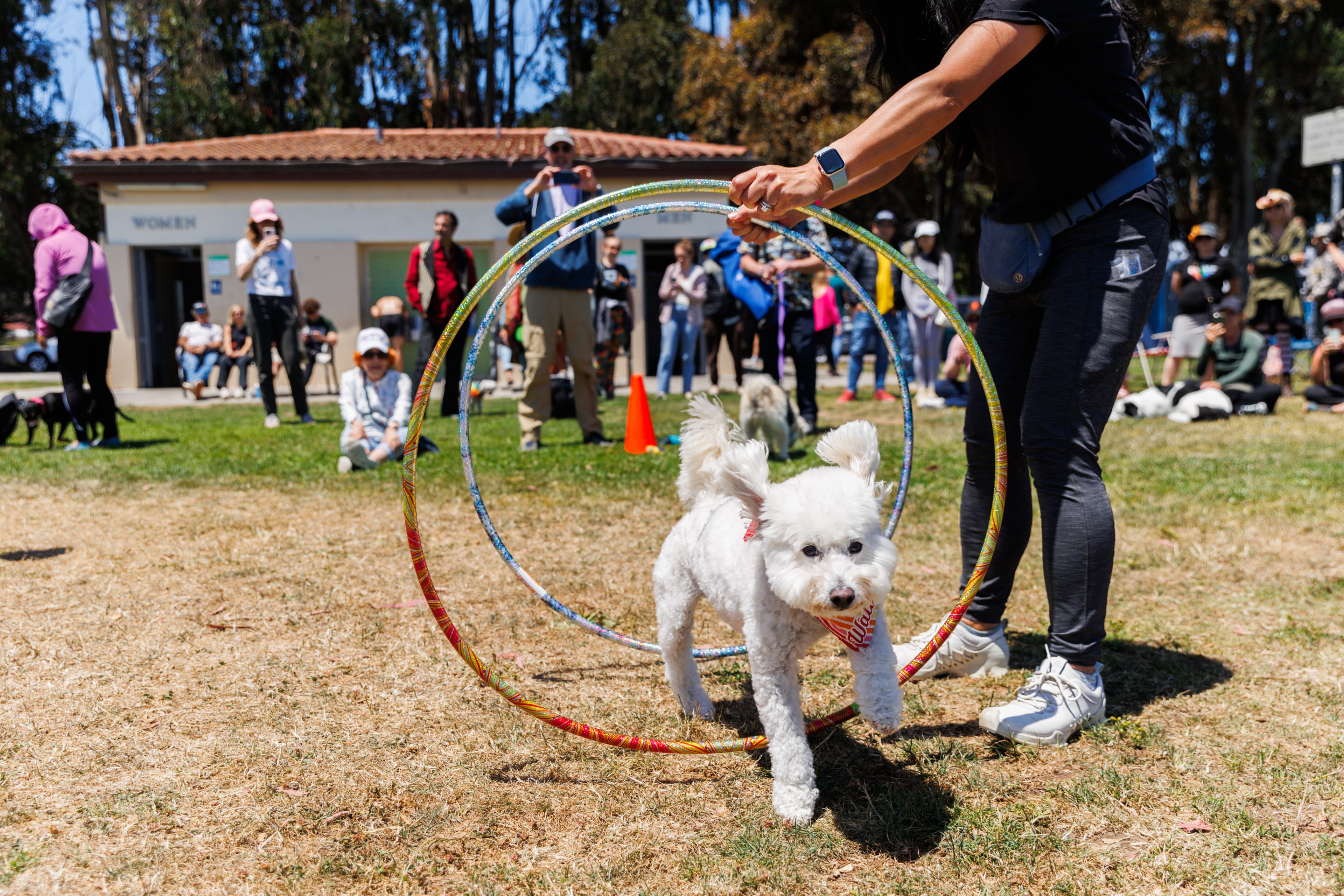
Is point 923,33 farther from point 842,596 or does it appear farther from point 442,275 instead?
point 442,275

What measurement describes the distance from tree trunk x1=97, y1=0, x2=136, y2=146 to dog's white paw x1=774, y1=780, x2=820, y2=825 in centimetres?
3567

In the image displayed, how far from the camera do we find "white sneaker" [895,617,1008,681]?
12.0ft

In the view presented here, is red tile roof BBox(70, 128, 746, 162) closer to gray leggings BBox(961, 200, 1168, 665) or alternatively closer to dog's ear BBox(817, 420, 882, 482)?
gray leggings BBox(961, 200, 1168, 665)

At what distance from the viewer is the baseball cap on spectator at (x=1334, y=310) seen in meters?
11.3

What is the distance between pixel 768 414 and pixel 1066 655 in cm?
526

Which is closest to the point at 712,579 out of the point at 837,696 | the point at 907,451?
the point at 837,696

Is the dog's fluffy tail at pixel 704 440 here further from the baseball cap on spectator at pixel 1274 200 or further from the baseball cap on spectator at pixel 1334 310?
the baseball cap on spectator at pixel 1274 200

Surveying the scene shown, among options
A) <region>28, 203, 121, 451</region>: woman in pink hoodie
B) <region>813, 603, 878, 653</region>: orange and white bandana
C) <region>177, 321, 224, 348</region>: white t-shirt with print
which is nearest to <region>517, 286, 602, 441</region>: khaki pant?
<region>28, 203, 121, 451</region>: woman in pink hoodie

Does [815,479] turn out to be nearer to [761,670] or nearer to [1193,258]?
[761,670]

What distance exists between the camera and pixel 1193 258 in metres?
13.7

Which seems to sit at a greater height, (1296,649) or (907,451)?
(907,451)

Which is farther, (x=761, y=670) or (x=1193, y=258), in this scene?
(x=1193, y=258)

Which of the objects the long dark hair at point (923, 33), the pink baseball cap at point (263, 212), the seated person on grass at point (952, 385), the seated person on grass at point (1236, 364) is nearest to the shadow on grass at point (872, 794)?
the long dark hair at point (923, 33)

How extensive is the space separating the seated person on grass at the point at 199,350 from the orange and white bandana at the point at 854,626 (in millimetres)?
17449
